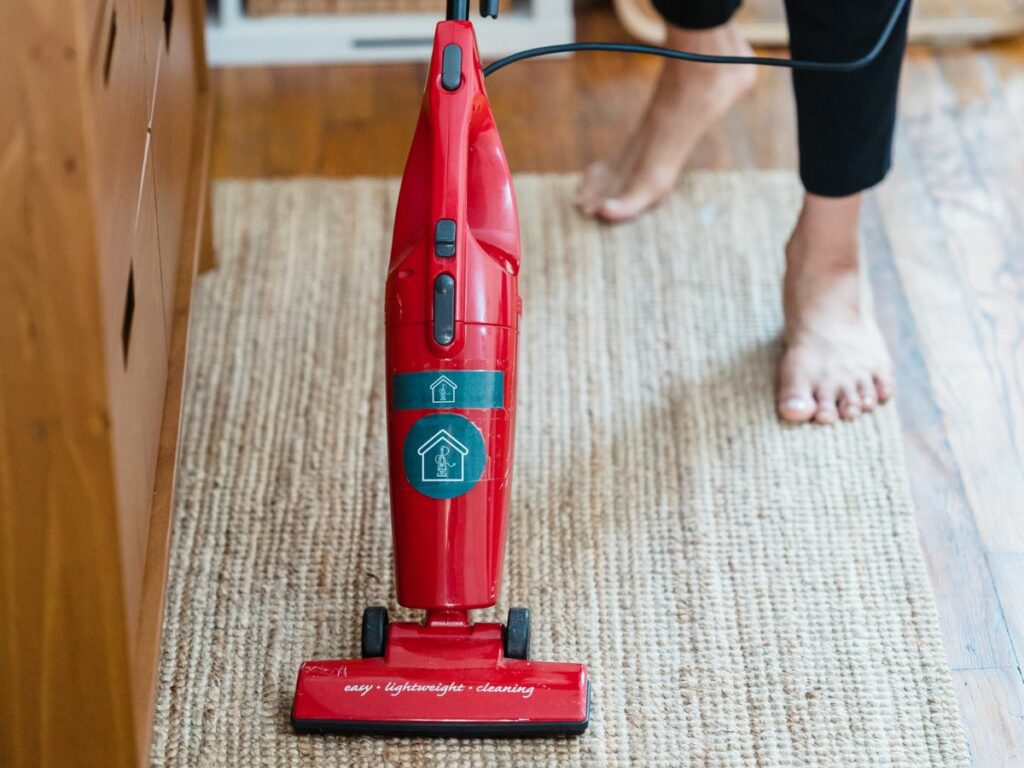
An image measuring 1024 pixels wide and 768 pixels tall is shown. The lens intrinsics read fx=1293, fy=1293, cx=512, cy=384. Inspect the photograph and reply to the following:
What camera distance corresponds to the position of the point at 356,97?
1.73 m

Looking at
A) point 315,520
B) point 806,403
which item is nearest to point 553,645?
point 315,520

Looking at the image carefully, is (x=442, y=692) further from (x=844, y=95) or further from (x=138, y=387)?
(x=844, y=95)

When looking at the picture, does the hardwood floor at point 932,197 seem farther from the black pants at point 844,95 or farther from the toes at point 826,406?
the black pants at point 844,95

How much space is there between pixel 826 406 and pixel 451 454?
1.61ft

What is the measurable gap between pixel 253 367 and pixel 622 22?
82 centimetres

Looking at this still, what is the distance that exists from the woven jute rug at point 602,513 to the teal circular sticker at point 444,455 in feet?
0.65

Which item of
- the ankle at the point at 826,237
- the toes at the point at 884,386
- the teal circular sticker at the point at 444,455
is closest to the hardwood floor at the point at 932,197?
the toes at the point at 884,386

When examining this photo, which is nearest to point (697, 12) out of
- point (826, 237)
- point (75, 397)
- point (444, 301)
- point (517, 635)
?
point (826, 237)

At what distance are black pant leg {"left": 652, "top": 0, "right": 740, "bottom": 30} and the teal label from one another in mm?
619

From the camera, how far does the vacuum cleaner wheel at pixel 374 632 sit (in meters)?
0.97

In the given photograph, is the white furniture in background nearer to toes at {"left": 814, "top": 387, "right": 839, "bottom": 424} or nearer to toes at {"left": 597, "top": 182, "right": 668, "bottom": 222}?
toes at {"left": 597, "top": 182, "right": 668, "bottom": 222}

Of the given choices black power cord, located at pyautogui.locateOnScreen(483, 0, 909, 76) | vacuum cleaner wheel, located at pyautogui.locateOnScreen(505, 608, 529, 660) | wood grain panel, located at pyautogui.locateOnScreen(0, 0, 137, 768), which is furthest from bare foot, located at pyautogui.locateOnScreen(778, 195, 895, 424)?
wood grain panel, located at pyautogui.locateOnScreen(0, 0, 137, 768)

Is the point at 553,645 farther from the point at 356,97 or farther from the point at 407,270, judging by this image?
the point at 356,97

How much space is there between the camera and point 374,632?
970mm
